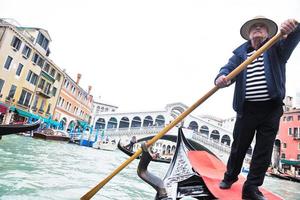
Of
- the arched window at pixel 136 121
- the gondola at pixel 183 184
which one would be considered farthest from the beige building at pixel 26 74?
the gondola at pixel 183 184

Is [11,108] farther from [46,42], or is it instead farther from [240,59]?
[240,59]

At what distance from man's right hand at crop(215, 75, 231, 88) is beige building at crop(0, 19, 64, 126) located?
10.8 meters

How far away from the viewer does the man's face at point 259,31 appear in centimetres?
142

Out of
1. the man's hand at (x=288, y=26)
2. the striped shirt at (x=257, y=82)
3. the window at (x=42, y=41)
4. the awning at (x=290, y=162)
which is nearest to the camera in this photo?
the man's hand at (x=288, y=26)

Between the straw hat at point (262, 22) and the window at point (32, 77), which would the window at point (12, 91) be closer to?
the window at point (32, 77)

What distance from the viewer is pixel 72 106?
712 inches

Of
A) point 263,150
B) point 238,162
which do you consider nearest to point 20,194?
point 238,162

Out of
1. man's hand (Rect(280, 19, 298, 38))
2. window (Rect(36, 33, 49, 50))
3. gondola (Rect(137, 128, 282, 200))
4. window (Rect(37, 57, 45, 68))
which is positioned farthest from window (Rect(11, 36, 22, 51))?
man's hand (Rect(280, 19, 298, 38))

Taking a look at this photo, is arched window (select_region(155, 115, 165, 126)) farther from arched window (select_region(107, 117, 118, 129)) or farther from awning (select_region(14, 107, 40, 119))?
awning (select_region(14, 107, 40, 119))

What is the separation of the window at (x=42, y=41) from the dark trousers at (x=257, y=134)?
12.9 meters

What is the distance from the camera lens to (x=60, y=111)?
1639 centimetres

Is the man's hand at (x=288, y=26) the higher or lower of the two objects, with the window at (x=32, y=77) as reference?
lower

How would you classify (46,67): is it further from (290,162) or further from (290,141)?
(290,141)

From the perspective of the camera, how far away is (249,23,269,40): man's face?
142 centimetres
